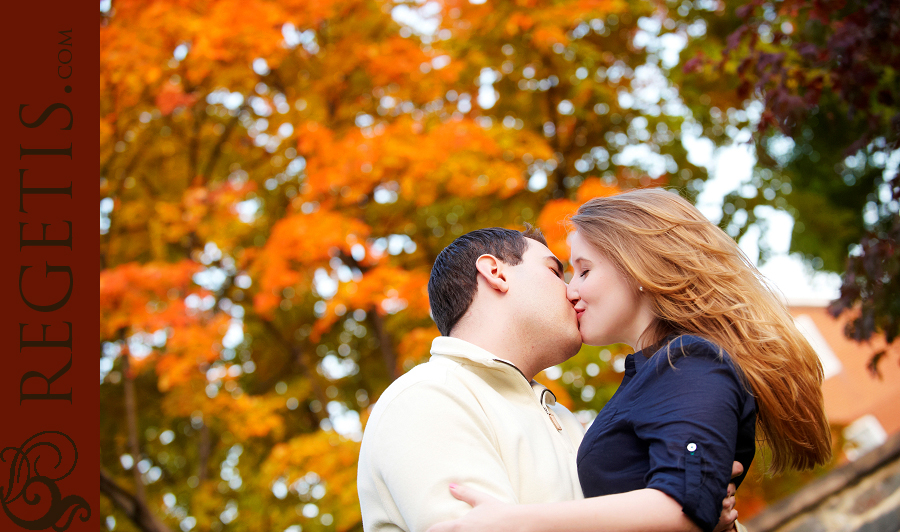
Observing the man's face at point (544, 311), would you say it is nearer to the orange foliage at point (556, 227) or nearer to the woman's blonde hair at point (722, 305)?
the woman's blonde hair at point (722, 305)

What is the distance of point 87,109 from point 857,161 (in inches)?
337

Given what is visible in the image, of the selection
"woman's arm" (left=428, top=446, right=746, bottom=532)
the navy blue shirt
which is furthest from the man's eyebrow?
"woman's arm" (left=428, top=446, right=746, bottom=532)

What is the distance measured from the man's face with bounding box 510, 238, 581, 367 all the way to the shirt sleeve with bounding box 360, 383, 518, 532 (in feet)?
1.42

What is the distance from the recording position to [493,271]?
2307mm

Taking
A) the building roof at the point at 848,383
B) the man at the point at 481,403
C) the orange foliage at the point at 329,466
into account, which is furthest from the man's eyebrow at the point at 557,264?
the building roof at the point at 848,383

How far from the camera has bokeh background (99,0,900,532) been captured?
639cm

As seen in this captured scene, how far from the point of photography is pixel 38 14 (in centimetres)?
354

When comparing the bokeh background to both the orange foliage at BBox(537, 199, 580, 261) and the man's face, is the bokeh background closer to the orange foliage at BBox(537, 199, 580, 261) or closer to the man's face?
the orange foliage at BBox(537, 199, 580, 261)

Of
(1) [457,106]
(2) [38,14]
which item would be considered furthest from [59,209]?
(1) [457,106]

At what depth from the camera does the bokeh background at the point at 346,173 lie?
639 cm

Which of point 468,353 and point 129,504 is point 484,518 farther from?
point 129,504

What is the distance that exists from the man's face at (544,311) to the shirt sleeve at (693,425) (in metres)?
0.44

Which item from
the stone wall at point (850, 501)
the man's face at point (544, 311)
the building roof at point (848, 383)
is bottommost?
the building roof at point (848, 383)

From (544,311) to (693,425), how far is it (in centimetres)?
70
